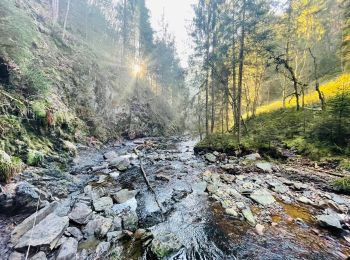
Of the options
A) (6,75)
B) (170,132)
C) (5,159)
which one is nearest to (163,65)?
(170,132)

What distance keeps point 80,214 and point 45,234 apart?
46.4 inches

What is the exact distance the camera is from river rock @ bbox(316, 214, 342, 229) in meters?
5.13

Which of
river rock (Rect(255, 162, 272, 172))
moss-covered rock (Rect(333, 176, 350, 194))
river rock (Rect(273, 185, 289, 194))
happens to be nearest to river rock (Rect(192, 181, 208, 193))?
river rock (Rect(273, 185, 289, 194))

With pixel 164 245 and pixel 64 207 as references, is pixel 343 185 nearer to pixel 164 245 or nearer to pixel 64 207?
pixel 164 245

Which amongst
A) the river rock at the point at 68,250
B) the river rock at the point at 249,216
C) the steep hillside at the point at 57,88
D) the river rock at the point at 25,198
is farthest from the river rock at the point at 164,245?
the steep hillside at the point at 57,88

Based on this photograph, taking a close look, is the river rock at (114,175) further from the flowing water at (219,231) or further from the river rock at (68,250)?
the river rock at (68,250)

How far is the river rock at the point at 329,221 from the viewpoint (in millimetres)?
5133

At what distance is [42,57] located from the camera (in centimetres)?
1508

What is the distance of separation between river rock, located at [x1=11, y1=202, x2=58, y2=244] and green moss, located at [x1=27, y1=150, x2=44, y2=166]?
371 cm

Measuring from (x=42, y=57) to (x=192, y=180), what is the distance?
49.5ft

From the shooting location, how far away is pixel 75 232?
470 centimetres

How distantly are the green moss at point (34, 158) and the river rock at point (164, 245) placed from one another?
6598mm

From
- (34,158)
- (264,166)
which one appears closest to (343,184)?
(264,166)

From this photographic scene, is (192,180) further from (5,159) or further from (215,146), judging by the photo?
(5,159)
